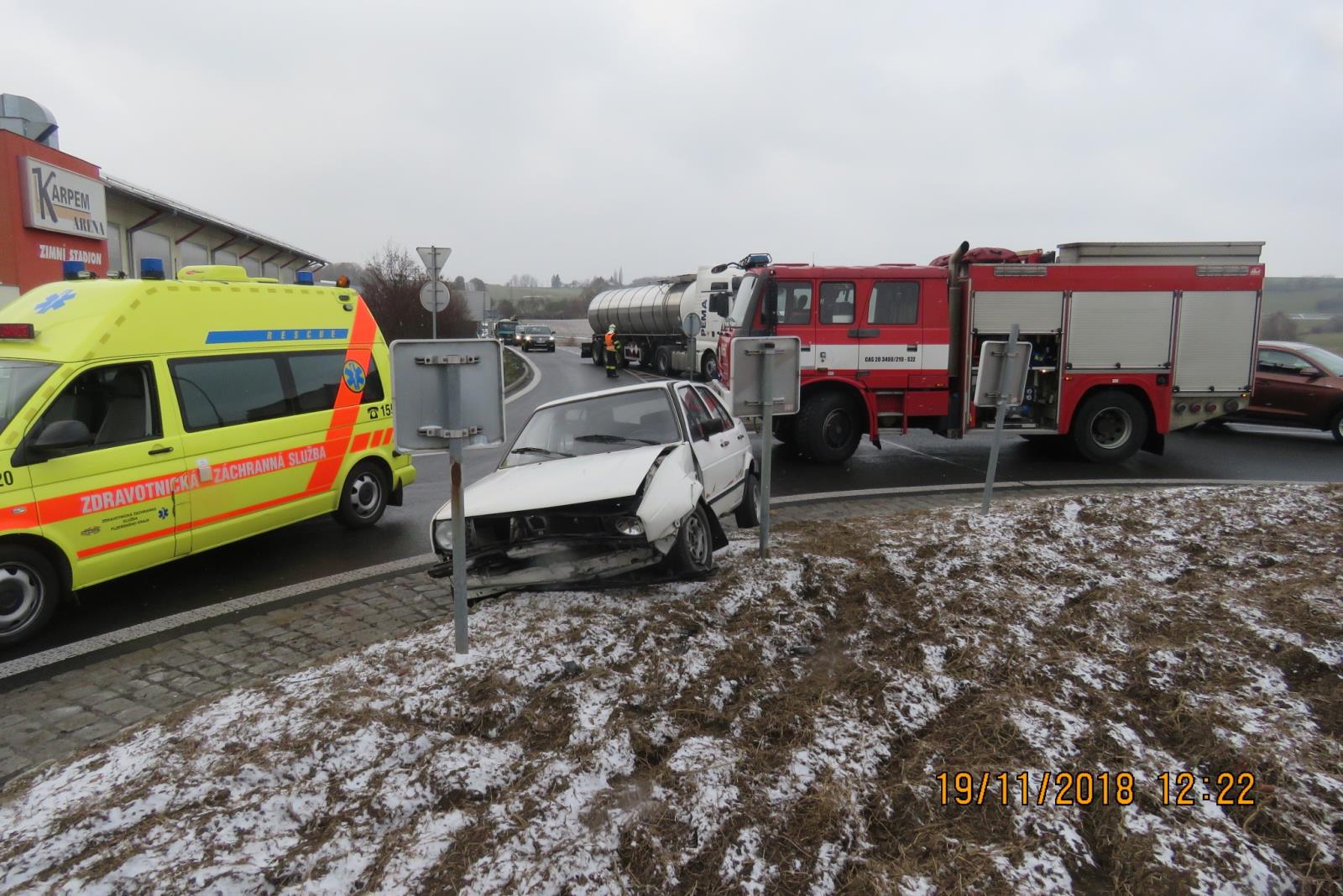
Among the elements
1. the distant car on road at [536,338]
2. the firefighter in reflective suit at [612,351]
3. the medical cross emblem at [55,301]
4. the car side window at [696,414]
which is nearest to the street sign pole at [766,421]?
the car side window at [696,414]

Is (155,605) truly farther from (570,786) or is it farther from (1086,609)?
(1086,609)

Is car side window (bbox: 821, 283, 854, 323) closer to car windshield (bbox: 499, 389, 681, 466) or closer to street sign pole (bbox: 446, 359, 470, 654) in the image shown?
car windshield (bbox: 499, 389, 681, 466)

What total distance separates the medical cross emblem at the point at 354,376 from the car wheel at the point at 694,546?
4060 millimetres

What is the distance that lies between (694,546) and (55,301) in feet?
16.6

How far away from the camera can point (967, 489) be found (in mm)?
10172

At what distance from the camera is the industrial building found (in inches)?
474

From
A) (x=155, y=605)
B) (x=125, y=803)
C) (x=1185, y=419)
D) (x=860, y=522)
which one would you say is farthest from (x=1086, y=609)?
(x=1185, y=419)

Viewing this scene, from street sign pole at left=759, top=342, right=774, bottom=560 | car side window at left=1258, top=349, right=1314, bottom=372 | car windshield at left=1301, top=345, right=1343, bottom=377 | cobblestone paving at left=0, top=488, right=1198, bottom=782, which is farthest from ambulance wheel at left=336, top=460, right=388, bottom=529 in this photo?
car windshield at left=1301, top=345, right=1343, bottom=377

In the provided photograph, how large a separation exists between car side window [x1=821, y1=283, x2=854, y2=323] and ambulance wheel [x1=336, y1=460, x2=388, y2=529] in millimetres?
6352

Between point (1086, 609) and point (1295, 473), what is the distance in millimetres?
8837

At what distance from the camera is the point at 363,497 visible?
815 centimetres

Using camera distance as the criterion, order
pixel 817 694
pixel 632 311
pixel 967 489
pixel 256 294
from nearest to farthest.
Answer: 1. pixel 817 694
2. pixel 256 294
3. pixel 967 489
4. pixel 632 311

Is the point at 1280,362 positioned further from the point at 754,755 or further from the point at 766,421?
the point at 754,755

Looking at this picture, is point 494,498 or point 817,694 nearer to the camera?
point 817,694
